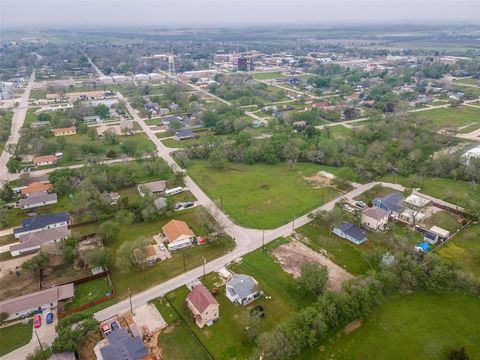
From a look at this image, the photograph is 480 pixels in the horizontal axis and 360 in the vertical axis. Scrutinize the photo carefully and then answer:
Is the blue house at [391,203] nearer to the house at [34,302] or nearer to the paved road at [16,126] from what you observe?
the house at [34,302]

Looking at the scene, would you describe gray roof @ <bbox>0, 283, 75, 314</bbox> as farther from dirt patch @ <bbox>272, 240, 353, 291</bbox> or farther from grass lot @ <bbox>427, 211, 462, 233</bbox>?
grass lot @ <bbox>427, 211, 462, 233</bbox>

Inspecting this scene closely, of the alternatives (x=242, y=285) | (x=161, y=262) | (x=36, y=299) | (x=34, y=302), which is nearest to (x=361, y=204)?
(x=242, y=285)

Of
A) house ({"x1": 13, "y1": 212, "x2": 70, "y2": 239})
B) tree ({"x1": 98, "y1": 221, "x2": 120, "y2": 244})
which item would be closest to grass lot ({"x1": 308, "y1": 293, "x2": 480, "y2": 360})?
tree ({"x1": 98, "y1": 221, "x2": 120, "y2": 244})

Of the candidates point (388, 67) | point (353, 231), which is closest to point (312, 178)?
point (353, 231)

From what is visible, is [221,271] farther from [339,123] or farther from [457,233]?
[339,123]

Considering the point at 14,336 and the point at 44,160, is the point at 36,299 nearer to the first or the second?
the point at 14,336

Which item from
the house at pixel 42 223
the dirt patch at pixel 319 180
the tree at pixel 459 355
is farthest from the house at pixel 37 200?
the tree at pixel 459 355
